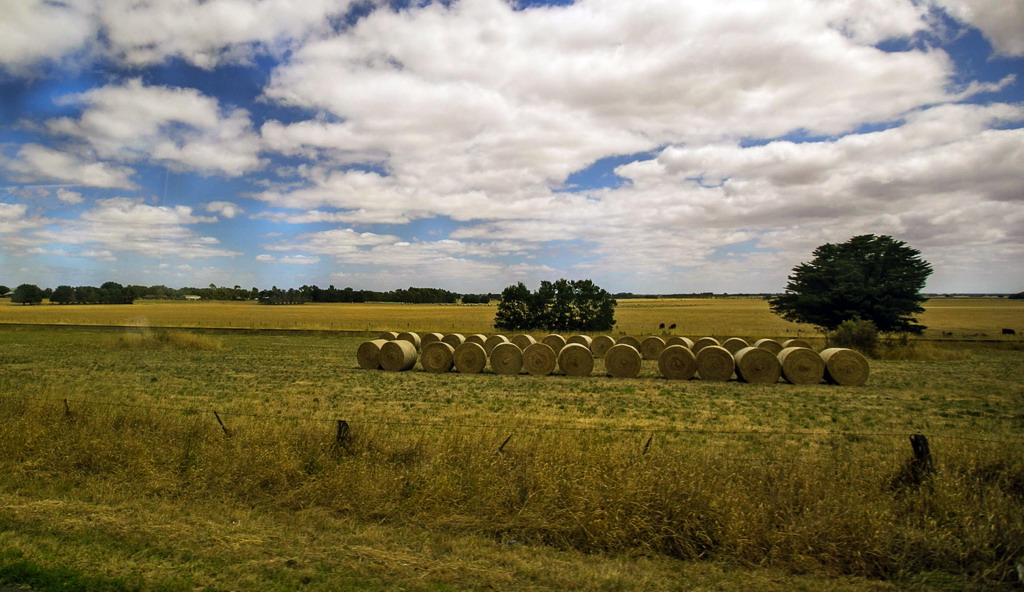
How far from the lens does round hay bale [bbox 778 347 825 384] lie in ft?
70.9

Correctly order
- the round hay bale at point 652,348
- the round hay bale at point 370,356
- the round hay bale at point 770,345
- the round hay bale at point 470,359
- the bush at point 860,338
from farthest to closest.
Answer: the bush at point 860,338 → the round hay bale at point 652,348 → the round hay bale at point 770,345 → the round hay bale at point 370,356 → the round hay bale at point 470,359

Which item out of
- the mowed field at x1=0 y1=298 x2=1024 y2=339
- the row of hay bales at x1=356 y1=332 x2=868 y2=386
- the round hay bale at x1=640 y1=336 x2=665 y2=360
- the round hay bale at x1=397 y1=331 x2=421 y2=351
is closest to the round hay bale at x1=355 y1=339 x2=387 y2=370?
the row of hay bales at x1=356 y1=332 x2=868 y2=386

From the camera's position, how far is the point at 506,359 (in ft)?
82.5

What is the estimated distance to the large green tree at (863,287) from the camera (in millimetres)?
44750

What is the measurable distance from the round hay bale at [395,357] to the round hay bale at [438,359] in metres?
0.71

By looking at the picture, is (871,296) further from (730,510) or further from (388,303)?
(388,303)

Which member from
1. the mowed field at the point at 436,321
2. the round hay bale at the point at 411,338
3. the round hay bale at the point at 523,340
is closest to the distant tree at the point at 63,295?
the mowed field at the point at 436,321

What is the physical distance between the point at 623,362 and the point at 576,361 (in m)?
1.85

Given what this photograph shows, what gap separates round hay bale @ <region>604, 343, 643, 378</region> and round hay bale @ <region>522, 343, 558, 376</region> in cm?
222

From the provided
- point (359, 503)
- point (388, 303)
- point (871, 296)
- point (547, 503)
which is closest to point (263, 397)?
point (359, 503)

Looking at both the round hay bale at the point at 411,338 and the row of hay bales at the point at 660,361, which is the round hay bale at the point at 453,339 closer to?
the round hay bale at the point at 411,338

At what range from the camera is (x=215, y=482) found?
289 inches

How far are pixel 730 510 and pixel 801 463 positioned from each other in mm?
1467

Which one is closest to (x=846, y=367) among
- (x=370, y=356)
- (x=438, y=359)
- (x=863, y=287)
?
(x=438, y=359)
